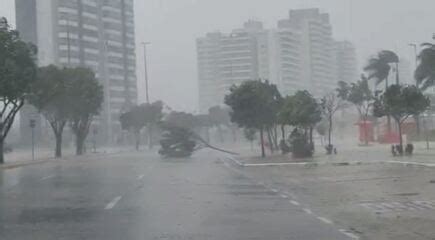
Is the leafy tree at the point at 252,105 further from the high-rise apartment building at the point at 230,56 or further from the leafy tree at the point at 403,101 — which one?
the high-rise apartment building at the point at 230,56

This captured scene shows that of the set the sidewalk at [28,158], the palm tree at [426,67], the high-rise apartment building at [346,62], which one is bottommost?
the sidewalk at [28,158]

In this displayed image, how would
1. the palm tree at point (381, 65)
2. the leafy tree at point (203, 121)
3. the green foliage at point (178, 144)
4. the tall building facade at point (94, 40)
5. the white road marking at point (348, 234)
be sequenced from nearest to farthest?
the white road marking at point (348, 234) < the green foliage at point (178, 144) < the palm tree at point (381, 65) < the tall building facade at point (94, 40) < the leafy tree at point (203, 121)

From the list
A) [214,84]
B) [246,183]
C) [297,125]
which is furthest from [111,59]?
[246,183]

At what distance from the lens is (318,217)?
13.4 metres

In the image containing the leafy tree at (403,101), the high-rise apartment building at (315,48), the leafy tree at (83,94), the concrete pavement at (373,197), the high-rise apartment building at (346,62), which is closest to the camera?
the concrete pavement at (373,197)

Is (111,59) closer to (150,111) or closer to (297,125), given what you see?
(150,111)

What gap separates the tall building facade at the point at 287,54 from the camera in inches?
4240

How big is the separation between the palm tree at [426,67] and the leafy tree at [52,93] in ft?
95.0

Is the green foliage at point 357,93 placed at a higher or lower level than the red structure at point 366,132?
higher

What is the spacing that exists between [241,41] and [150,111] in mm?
17516

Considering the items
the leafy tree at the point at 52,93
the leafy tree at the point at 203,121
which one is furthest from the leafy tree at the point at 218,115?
the leafy tree at the point at 52,93

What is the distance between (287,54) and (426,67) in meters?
46.7

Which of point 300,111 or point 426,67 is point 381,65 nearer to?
point 426,67

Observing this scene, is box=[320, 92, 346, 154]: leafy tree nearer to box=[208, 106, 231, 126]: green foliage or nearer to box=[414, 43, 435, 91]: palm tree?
box=[414, 43, 435, 91]: palm tree
